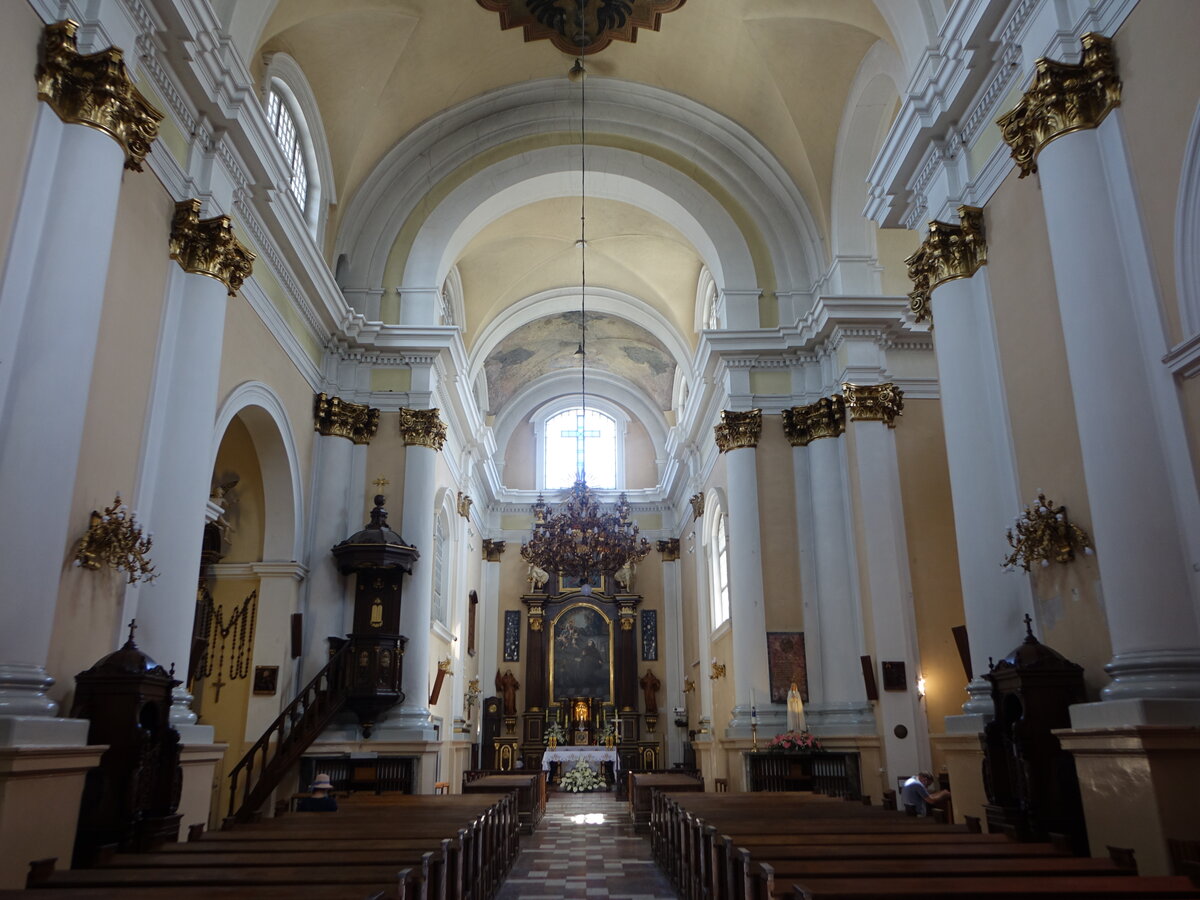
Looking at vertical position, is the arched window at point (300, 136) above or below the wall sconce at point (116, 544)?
above

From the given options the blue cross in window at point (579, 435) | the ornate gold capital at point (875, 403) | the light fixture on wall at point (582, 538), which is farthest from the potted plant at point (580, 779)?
the ornate gold capital at point (875, 403)

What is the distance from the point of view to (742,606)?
12.7 metres

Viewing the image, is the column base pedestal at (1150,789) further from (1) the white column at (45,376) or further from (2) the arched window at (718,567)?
(2) the arched window at (718,567)

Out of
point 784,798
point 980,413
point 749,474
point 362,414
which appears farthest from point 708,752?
point 980,413

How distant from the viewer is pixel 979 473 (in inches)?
292

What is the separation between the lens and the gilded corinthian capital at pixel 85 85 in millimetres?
5977

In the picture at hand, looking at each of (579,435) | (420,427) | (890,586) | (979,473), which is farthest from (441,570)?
(979,473)

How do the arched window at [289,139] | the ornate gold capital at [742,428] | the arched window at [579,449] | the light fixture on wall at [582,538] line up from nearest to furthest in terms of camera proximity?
the arched window at [289,139], the ornate gold capital at [742,428], the light fixture on wall at [582,538], the arched window at [579,449]

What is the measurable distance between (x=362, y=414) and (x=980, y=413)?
8.27 metres

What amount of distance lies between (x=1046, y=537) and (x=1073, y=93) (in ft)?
9.42

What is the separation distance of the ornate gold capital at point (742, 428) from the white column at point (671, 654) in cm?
988

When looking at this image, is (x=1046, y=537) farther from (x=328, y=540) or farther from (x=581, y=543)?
(x=328, y=540)

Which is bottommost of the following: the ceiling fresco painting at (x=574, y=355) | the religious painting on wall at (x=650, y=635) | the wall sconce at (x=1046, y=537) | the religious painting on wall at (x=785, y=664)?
the religious painting on wall at (x=785, y=664)

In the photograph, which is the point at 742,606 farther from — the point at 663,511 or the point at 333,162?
the point at 663,511
